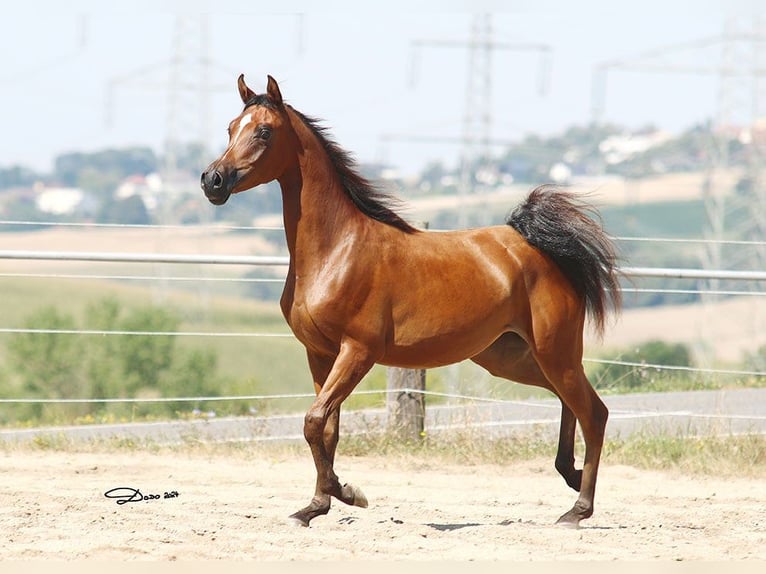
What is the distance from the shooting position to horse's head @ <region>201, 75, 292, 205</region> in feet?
19.2

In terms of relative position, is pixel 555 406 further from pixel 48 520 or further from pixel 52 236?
pixel 52 236

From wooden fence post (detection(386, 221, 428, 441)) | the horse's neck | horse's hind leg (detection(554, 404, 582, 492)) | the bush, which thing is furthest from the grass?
the bush

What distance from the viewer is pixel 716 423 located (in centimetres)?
895

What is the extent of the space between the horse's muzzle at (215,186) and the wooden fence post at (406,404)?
11.3 feet

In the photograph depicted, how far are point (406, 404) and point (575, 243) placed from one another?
2.77m

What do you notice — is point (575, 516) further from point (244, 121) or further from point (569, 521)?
point (244, 121)

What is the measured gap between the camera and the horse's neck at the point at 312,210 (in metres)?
6.21

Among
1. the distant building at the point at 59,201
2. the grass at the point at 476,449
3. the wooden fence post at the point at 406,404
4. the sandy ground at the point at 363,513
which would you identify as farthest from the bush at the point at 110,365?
the distant building at the point at 59,201

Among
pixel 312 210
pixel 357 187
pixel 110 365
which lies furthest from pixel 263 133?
pixel 110 365

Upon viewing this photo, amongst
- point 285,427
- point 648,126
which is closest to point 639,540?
point 285,427

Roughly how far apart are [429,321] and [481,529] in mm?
1106

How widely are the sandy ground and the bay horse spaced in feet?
1.14

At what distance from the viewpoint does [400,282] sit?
6277mm

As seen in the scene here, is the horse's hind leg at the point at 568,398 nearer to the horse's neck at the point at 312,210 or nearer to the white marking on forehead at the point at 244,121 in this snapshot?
the horse's neck at the point at 312,210
